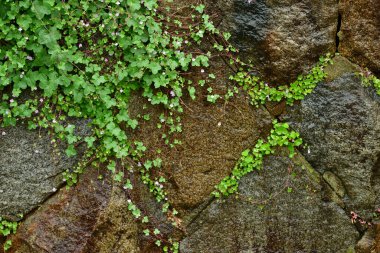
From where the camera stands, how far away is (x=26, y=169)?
3.05 meters

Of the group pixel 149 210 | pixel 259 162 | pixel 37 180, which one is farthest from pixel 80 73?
pixel 259 162

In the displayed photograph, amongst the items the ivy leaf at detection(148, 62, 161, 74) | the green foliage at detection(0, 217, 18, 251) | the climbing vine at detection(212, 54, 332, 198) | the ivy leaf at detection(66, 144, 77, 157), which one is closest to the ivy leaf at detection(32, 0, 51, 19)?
the ivy leaf at detection(148, 62, 161, 74)

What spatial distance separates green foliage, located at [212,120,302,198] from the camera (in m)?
3.18

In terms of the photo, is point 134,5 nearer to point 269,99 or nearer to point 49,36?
point 49,36

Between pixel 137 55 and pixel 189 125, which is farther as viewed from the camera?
pixel 189 125

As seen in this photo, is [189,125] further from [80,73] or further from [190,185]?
[80,73]

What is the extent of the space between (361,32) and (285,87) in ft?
2.27

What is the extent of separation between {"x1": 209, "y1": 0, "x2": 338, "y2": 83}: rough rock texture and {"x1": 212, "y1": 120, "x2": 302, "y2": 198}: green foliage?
0.43m

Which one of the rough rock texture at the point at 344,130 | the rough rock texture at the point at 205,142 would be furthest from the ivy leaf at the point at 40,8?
the rough rock texture at the point at 344,130

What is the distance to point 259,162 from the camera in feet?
10.5

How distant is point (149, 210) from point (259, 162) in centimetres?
91

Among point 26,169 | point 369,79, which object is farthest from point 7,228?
point 369,79

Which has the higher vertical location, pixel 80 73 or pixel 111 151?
pixel 80 73

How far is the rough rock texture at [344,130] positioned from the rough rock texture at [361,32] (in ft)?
0.42
